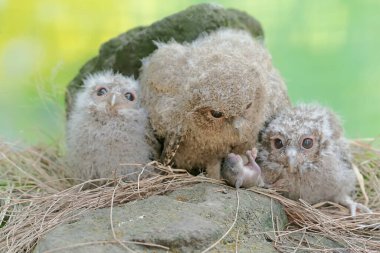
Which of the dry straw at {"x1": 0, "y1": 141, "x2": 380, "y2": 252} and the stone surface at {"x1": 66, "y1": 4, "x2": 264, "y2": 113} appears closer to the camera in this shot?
the dry straw at {"x1": 0, "y1": 141, "x2": 380, "y2": 252}

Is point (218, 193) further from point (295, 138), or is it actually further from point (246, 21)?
point (246, 21)

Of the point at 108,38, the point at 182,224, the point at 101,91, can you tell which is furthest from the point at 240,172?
the point at 108,38

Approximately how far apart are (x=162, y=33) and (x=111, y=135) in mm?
952

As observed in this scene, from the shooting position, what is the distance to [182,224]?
8.00 ft

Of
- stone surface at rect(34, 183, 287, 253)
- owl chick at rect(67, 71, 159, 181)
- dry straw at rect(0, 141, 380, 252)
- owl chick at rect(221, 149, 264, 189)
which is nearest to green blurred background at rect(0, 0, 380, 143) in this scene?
dry straw at rect(0, 141, 380, 252)

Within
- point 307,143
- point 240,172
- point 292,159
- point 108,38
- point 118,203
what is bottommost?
point 118,203

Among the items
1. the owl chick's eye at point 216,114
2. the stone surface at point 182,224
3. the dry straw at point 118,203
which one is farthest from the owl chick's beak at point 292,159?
the owl chick's eye at point 216,114

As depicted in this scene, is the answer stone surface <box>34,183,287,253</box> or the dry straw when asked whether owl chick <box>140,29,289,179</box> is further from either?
stone surface <box>34,183,287,253</box>

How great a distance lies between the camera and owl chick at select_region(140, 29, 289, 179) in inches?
117

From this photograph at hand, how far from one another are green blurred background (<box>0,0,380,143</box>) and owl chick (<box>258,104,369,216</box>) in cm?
91

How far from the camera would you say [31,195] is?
3.28 metres

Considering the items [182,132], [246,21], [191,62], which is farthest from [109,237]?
[246,21]

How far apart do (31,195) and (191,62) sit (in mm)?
1201

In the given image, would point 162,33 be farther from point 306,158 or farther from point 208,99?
point 306,158
